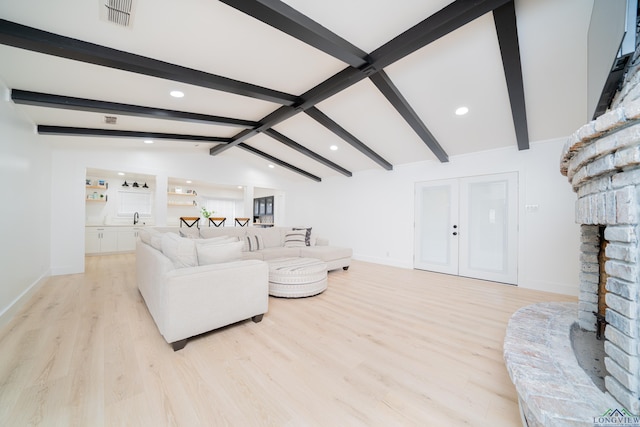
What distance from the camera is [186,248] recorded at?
2.50 meters

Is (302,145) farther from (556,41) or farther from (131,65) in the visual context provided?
(556,41)

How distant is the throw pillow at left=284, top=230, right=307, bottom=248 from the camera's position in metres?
5.31

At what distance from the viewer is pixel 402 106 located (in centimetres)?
344

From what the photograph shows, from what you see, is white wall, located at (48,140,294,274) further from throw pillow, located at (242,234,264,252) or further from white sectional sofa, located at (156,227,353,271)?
throw pillow, located at (242,234,264,252)

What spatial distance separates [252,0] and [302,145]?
4050 millimetres

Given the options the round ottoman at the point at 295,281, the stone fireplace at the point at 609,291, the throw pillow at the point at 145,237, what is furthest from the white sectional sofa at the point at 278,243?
the stone fireplace at the point at 609,291

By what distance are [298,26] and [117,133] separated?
14.3 feet

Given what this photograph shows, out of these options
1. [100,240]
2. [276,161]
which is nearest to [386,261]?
[276,161]

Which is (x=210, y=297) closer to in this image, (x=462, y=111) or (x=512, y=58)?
(x=512, y=58)

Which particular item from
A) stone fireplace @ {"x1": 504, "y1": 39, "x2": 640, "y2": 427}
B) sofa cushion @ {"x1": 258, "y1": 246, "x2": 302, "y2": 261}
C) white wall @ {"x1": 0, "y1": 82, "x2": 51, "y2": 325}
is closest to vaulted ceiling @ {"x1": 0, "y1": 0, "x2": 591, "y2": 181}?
white wall @ {"x1": 0, "y1": 82, "x2": 51, "y2": 325}

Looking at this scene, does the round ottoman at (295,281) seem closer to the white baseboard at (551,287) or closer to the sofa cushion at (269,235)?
the sofa cushion at (269,235)

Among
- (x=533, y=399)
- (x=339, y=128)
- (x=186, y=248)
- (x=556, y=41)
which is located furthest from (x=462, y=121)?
(x=186, y=248)

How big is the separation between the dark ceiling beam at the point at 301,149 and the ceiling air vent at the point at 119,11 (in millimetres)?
3165

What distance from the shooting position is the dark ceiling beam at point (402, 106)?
305cm
